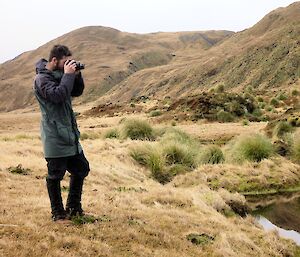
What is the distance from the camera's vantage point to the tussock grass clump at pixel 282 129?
2486 centimetres

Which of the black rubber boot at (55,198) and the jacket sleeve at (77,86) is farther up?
the jacket sleeve at (77,86)

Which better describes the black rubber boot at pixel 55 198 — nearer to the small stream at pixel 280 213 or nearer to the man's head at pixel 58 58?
the man's head at pixel 58 58

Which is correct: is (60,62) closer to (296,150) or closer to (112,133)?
(296,150)

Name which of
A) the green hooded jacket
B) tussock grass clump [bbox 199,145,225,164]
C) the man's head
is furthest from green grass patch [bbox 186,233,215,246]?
tussock grass clump [bbox 199,145,225,164]

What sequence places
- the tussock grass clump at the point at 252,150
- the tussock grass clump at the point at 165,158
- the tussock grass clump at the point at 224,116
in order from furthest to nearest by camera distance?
the tussock grass clump at the point at 224,116 < the tussock grass clump at the point at 252,150 < the tussock grass clump at the point at 165,158

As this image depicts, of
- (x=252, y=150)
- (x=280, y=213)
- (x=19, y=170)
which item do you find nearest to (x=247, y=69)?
(x=252, y=150)

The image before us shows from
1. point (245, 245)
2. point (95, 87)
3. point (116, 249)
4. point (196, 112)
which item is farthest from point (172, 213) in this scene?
point (95, 87)

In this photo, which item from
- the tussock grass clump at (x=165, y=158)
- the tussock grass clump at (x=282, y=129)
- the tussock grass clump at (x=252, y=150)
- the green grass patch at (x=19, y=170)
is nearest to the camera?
the green grass patch at (x=19, y=170)

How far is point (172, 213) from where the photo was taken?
9.93 m

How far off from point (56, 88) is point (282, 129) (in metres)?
20.1

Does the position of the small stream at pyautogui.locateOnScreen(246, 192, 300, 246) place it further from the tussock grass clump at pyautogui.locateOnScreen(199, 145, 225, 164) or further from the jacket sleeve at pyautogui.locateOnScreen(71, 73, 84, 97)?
the jacket sleeve at pyautogui.locateOnScreen(71, 73, 84, 97)

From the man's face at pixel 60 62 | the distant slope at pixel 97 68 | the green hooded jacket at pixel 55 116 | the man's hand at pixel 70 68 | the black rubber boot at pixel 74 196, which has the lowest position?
the distant slope at pixel 97 68

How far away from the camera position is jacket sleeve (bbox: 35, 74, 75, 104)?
700 cm

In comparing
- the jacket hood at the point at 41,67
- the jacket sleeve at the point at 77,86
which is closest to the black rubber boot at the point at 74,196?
the jacket sleeve at the point at 77,86
